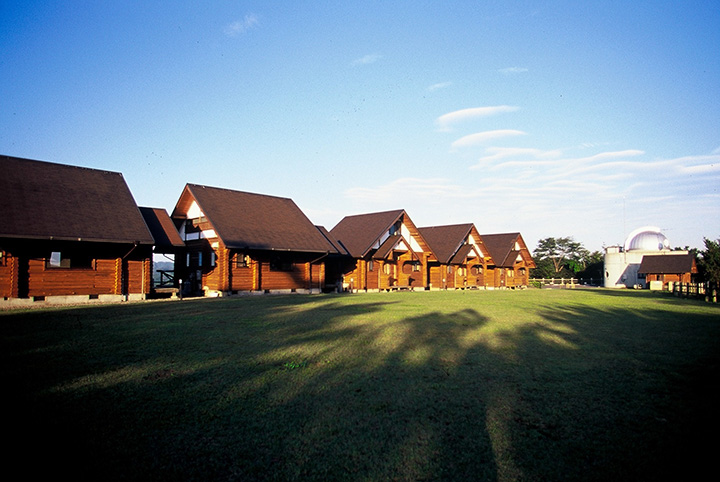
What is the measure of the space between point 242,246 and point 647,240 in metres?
63.2

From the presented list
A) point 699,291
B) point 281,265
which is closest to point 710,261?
point 699,291

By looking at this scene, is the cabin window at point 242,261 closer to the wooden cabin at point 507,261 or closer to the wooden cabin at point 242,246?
the wooden cabin at point 242,246

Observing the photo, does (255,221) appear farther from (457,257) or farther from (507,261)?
(507,261)

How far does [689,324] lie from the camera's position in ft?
49.3

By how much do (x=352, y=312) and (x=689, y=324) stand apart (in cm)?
1112

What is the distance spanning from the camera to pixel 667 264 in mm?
57938

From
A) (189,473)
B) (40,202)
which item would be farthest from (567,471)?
(40,202)

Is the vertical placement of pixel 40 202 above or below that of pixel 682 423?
above

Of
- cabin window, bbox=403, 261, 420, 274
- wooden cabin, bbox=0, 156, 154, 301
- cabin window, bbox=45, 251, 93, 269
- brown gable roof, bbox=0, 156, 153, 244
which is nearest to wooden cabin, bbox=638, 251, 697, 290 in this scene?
cabin window, bbox=403, 261, 420, 274

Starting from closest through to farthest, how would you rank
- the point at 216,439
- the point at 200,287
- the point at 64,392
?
the point at 216,439
the point at 64,392
the point at 200,287

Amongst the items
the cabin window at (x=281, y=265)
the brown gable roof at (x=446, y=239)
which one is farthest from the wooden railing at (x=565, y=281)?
the cabin window at (x=281, y=265)

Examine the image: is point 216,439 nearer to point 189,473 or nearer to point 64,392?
point 189,473

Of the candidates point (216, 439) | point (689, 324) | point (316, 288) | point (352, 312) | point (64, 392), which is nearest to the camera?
point (216, 439)

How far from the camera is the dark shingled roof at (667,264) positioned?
184ft
